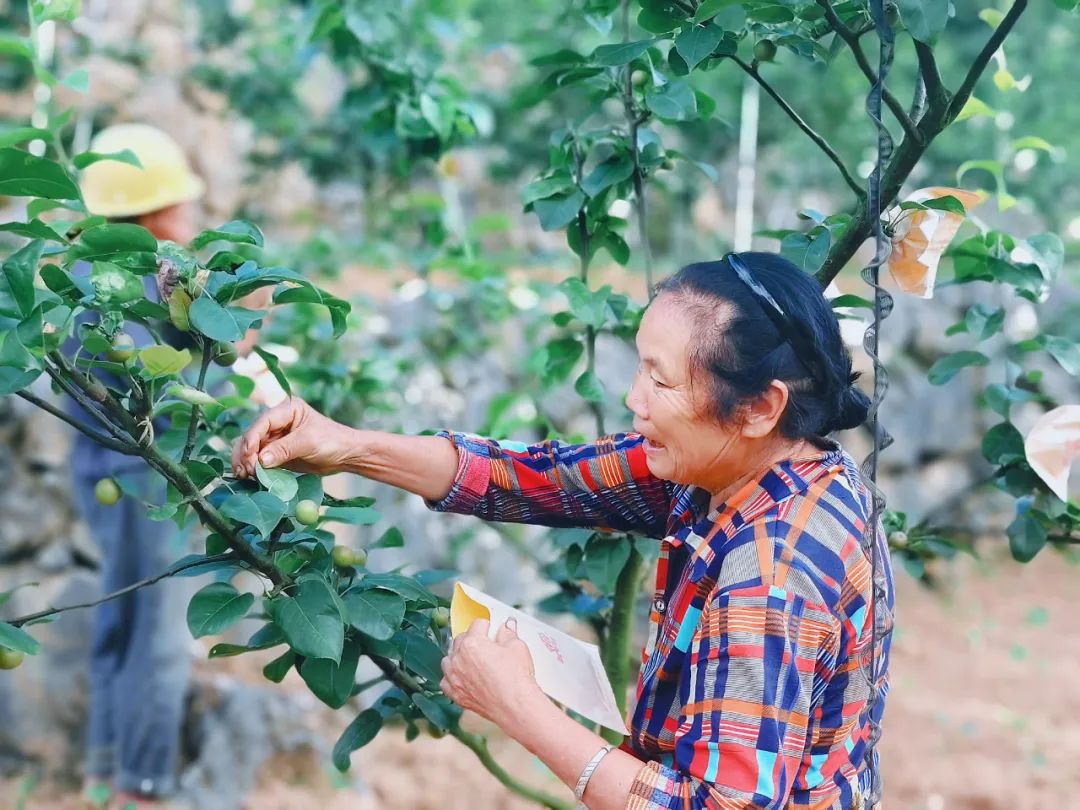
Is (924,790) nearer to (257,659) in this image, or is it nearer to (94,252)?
(257,659)

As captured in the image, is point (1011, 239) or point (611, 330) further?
point (611, 330)

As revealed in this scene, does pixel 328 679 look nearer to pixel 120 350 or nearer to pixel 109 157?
pixel 120 350

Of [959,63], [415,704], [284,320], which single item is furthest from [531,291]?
[959,63]

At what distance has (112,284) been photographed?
111 centimetres

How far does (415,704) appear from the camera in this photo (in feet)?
5.11

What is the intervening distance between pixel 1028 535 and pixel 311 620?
120cm

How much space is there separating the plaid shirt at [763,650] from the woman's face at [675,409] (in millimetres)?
53

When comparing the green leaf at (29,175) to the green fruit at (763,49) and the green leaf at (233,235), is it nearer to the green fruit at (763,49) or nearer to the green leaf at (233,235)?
the green leaf at (233,235)

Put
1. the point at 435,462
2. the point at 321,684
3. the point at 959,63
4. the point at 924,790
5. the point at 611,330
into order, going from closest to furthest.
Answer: the point at 321,684 → the point at 435,462 → the point at 611,330 → the point at 924,790 → the point at 959,63

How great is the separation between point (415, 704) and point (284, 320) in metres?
1.59

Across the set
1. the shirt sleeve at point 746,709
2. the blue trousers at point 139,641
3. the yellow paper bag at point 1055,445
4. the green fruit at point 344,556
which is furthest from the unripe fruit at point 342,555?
the blue trousers at point 139,641

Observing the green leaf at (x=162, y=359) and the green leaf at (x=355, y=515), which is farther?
the green leaf at (x=355, y=515)

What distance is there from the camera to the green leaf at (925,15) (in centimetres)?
110

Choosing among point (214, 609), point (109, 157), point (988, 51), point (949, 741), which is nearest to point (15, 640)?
point (214, 609)
